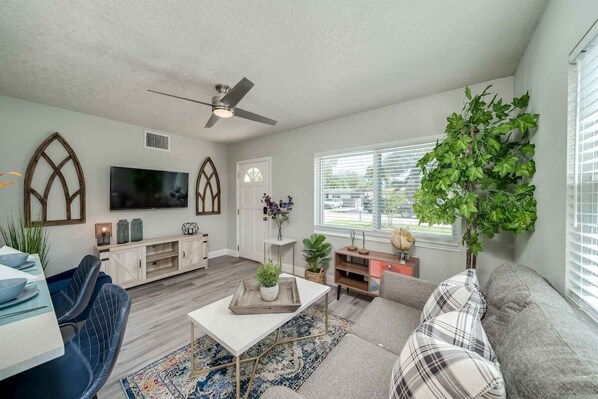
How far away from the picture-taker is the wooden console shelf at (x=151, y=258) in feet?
10.1

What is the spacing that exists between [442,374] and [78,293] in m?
2.51

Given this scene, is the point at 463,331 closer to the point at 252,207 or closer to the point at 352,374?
the point at 352,374

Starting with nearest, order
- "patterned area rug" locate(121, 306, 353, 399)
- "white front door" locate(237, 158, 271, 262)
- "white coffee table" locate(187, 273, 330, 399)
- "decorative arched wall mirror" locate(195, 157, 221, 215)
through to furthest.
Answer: "white coffee table" locate(187, 273, 330, 399), "patterned area rug" locate(121, 306, 353, 399), "white front door" locate(237, 158, 271, 262), "decorative arched wall mirror" locate(195, 157, 221, 215)

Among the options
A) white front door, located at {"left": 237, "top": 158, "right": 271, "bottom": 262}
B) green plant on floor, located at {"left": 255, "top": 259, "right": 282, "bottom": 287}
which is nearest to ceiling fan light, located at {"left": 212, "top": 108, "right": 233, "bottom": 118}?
green plant on floor, located at {"left": 255, "top": 259, "right": 282, "bottom": 287}

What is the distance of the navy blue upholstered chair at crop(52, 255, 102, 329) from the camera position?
5.29 ft

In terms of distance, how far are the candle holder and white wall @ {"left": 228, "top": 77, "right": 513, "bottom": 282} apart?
216 centimetres

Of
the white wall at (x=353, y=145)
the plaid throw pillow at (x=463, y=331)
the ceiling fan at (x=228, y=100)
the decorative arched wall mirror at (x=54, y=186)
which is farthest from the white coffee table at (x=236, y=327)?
the decorative arched wall mirror at (x=54, y=186)

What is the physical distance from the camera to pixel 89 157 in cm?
325

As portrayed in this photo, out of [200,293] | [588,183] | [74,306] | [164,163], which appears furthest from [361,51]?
[164,163]

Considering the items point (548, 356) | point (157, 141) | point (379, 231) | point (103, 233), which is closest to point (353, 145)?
point (379, 231)

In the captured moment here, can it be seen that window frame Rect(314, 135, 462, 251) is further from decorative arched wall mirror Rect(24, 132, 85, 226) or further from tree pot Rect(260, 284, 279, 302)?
decorative arched wall mirror Rect(24, 132, 85, 226)

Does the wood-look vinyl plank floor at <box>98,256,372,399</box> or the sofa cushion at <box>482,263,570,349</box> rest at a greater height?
the sofa cushion at <box>482,263,570,349</box>

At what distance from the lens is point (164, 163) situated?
4027mm

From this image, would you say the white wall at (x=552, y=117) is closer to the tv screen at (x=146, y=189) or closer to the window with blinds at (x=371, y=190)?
the window with blinds at (x=371, y=190)
